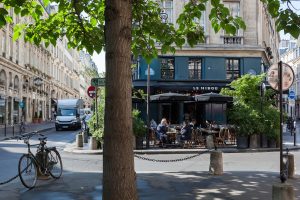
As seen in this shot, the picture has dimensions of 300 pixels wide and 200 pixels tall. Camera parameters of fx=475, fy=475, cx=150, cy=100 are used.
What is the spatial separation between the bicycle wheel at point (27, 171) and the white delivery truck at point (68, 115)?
2902cm

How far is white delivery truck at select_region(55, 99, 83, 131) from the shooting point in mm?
39188

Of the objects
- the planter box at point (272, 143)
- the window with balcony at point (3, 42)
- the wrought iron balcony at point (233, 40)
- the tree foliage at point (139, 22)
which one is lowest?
the planter box at point (272, 143)

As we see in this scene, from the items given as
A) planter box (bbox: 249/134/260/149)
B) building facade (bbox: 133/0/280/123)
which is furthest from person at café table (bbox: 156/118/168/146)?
building facade (bbox: 133/0/280/123)

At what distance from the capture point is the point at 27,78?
52.6 m

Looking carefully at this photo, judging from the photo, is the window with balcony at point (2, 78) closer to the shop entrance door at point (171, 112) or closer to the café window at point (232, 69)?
the shop entrance door at point (171, 112)

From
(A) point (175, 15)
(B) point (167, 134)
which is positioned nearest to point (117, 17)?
(B) point (167, 134)

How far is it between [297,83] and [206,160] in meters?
90.5

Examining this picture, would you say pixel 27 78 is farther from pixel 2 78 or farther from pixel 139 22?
pixel 139 22

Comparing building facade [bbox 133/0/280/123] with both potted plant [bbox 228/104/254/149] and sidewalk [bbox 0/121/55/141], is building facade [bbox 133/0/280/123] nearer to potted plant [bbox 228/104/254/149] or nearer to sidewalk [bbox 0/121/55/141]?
sidewalk [bbox 0/121/55/141]

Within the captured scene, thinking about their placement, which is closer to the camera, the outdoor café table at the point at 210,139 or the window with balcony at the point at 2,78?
the outdoor café table at the point at 210,139

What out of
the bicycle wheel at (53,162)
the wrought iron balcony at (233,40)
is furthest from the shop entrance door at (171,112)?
the bicycle wheel at (53,162)

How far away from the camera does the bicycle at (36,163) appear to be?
9.97 metres

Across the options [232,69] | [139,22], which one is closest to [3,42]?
[232,69]

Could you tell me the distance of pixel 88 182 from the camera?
1046 cm
